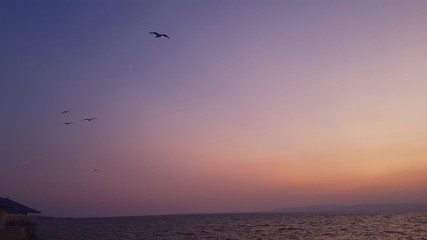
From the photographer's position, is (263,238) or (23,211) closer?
(23,211)

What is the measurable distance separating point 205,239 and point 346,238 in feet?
66.7

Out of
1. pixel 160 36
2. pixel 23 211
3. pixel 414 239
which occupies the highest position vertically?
pixel 160 36

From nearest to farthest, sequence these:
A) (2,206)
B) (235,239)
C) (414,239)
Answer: (2,206), (414,239), (235,239)

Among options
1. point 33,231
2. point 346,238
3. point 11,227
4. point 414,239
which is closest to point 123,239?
point 33,231

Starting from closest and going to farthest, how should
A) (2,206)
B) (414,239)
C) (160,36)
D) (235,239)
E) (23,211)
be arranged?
1. (160,36)
2. (2,206)
3. (23,211)
4. (414,239)
5. (235,239)

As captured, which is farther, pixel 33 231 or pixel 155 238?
pixel 155 238

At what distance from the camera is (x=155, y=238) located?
236ft

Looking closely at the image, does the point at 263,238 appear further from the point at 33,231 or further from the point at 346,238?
the point at 33,231

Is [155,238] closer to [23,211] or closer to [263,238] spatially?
[263,238]

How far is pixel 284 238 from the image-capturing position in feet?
219

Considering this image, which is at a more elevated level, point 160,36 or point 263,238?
point 160,36

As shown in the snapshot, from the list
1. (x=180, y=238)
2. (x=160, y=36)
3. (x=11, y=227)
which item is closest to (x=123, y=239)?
(x=180, y=238)

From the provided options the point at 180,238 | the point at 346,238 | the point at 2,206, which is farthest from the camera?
the point at 180,238

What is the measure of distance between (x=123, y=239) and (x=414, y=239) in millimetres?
42614
